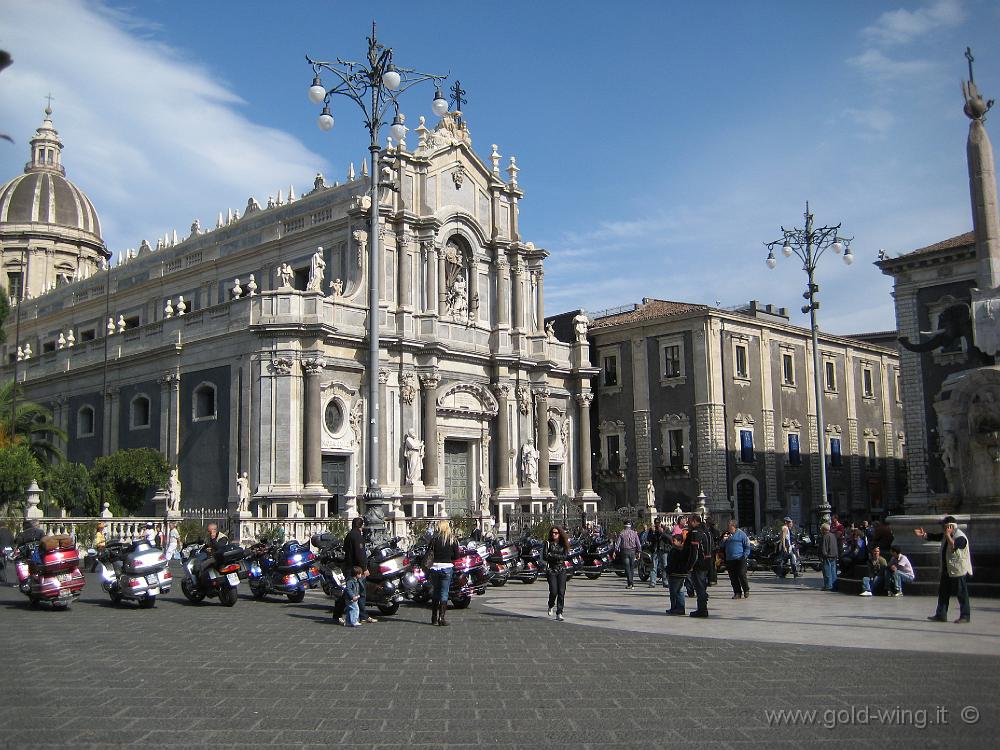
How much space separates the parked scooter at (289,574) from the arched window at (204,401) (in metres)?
17.8

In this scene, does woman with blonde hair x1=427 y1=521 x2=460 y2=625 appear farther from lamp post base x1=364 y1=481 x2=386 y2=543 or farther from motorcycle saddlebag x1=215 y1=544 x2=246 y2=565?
motorcycle saddlebag x1=215 y1=544 x2=246 y2=565

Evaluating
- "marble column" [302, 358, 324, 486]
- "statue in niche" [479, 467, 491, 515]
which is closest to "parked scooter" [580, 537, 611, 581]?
"marble column" [302, 358, 324, 486]

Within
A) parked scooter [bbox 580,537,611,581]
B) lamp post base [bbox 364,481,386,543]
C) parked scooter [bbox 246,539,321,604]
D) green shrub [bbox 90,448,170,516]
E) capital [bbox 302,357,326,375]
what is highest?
capital [bbox 302,357,326,375]

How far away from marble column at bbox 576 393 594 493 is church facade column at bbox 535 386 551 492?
2.14 metres

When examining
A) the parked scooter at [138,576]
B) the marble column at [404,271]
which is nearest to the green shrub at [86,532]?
the parked scooter at [138,576]

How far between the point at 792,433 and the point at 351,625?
119 feet

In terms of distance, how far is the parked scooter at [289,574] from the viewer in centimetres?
1811

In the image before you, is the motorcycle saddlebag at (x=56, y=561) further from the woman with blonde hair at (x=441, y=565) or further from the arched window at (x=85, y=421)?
the arched window at (x=85, y=421)

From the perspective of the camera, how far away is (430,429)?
1469 inches

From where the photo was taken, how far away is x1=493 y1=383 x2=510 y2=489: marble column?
40406 mm

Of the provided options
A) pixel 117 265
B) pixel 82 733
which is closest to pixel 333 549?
pixel 82 733

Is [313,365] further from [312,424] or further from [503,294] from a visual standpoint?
[503,294]

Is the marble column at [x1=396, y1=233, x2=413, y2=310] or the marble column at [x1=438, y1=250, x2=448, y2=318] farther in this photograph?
the marble column at [x1=438, y1=250, x2=448, y2=318]

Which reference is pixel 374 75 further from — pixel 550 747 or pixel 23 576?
pixel 550 747
